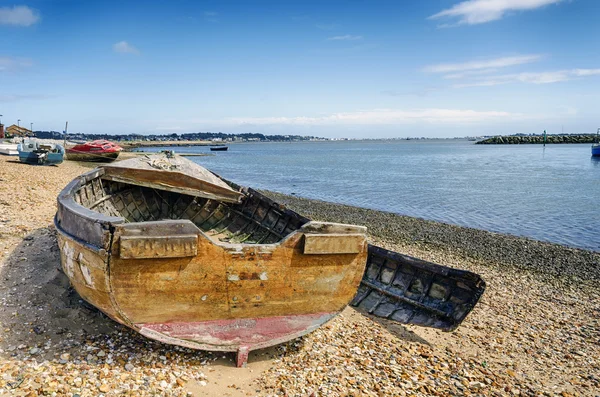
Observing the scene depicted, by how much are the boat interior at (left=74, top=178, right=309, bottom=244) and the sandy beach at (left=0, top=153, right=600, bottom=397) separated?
5.50 feet

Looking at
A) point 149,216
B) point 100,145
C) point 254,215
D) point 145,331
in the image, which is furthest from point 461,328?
point 100,145

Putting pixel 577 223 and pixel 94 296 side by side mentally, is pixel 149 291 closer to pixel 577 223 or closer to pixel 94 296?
pixel 94 296

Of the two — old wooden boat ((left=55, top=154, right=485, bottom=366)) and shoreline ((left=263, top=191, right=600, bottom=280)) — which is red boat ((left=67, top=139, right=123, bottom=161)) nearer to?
shoreline ((left=263, top=191, right=600, bottom=280))

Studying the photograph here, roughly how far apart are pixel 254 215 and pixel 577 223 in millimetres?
20160

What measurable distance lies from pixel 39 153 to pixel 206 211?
27.3 meters

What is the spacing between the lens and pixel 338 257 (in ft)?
19.0

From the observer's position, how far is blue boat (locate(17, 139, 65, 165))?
30.5 m

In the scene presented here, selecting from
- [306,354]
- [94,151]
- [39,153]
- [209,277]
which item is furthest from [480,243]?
[94,151]

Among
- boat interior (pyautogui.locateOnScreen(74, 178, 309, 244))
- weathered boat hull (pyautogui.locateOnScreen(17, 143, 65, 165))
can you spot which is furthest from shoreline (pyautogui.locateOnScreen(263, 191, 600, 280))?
weathered boat hull (pyautogui.locateOnScreen(17, 143, 65, 165))

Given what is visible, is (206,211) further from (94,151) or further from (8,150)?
(8,150)

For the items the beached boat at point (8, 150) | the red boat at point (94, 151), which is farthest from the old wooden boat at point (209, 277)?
the beached boat at point (8, 150)

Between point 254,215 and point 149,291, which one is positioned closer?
point 149,291

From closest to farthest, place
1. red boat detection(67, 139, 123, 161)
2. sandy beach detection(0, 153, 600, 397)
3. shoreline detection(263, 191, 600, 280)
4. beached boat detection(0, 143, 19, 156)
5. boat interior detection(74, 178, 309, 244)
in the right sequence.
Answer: sandy beach detection(0, 153, 600, 397), boat interior detection(74, 178, 309, 244), shoreline detection(263, 191, 600, 280), beached boat detection(0, 143, 19, 156), red boat detection(67, 139, 123, 161)

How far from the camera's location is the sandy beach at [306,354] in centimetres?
491
